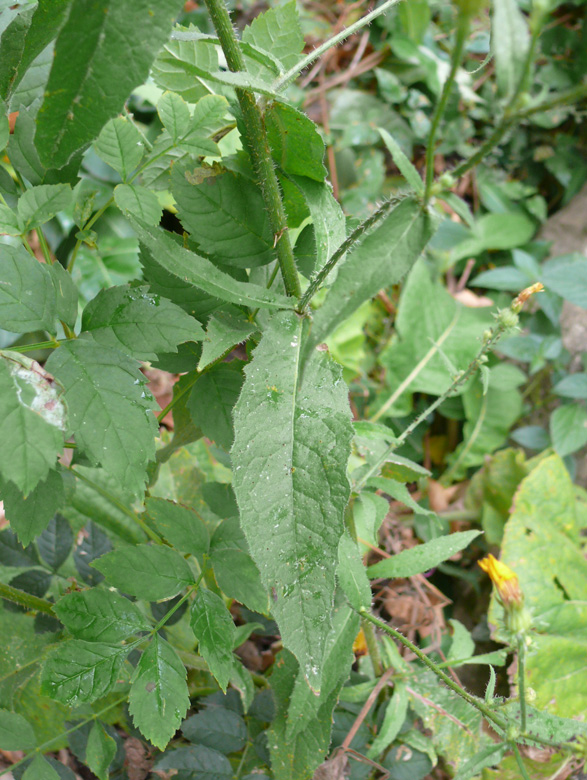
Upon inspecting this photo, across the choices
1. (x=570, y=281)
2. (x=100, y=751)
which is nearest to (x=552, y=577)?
(x=570, y=281)

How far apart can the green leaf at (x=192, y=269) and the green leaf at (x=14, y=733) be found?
720 millimetres

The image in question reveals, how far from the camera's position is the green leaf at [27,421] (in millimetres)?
641

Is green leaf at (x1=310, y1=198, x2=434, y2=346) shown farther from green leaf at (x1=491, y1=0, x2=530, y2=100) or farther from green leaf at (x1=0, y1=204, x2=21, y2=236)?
green leaf at (x1=0, y1=204, x2=21, y2=236)

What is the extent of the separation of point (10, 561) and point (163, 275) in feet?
1.98

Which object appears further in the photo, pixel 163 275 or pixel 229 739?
pixel 229 739

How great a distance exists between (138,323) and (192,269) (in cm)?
12

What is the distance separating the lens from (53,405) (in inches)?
27.2

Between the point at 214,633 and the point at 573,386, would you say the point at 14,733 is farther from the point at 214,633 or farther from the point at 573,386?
the point at 573,386

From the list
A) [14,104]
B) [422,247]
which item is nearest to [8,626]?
[14,104]

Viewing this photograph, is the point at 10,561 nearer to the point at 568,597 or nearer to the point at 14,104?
the point at 14,104

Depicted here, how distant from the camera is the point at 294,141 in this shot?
799 millimetres

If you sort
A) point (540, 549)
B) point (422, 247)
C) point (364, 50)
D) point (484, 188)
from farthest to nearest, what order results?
point (364, 50), point (484, 188), point (540, 549), point (422, 247)

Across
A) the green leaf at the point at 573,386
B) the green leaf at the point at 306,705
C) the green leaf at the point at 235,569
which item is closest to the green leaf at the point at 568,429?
the green leaf at the point at 573,386

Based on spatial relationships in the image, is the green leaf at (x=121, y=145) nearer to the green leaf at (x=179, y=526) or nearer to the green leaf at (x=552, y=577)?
the green leaf at (x=179, y=526)
